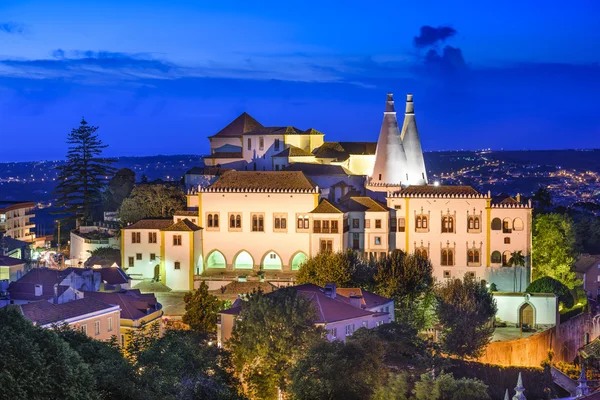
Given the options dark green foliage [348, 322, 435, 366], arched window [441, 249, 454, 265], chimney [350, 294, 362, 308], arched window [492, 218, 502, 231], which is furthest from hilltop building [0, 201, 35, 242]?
dark green foliage [348, 322, 435, 366]

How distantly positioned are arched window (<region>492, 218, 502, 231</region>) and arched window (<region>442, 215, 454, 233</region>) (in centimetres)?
163

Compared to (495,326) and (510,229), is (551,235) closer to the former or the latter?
(510,229)

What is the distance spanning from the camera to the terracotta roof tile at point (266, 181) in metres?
45.9

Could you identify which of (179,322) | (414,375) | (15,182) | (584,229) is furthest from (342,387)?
(15,182)

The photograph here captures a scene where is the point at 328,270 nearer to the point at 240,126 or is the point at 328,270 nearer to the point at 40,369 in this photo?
the point at 240,126

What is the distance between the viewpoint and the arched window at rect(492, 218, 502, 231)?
44.3 meters

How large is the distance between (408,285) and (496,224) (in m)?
5.35

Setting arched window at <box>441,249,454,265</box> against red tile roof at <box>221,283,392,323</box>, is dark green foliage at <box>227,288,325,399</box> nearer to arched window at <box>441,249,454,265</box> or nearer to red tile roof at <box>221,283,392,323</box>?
red tile roof at <box>221,283,392,323</box>

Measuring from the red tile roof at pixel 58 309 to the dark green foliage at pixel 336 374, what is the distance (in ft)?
21.4

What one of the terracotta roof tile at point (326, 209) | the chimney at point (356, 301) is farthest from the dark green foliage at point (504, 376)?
the terracotta roof tile at point (326, 209)

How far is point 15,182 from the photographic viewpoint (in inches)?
4739

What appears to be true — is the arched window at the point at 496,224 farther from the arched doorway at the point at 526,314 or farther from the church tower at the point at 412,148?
the church tower at the point at 412,148

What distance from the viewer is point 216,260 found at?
46344 millimetres

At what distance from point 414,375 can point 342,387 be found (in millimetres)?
2812
